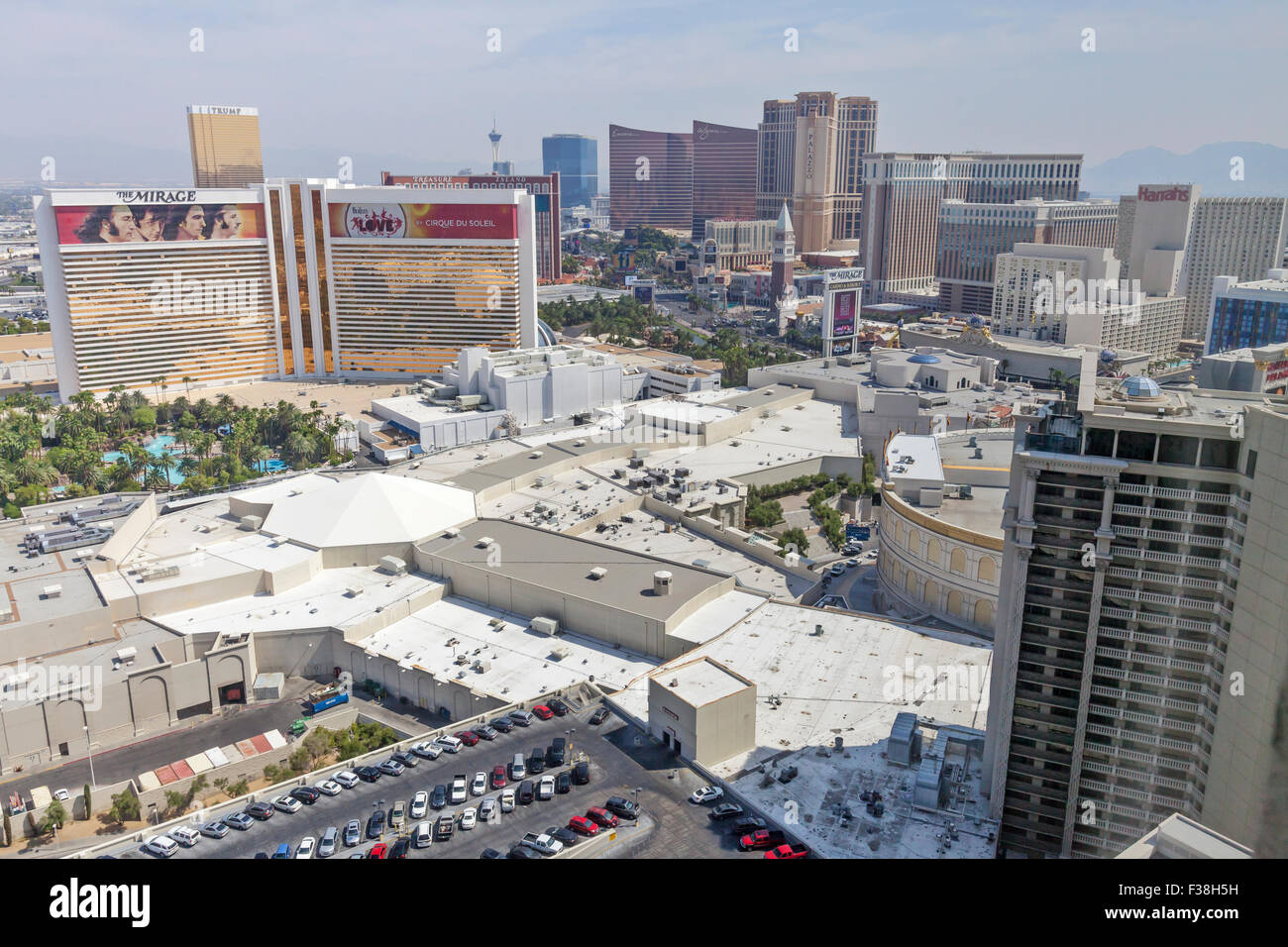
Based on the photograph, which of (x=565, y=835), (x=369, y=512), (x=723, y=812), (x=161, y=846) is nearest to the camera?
(x=565, y=835)

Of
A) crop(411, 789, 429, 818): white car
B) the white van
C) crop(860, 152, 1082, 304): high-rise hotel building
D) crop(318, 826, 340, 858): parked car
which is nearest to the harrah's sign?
crop(860, 152, 1082, 304): high-rise hotel building

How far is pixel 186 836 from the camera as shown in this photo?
27.7 meters

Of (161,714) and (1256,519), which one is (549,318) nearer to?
(161,714)

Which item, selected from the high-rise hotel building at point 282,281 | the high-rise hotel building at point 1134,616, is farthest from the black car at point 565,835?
the high-rise hotel building at point 282,281

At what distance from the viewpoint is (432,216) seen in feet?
330

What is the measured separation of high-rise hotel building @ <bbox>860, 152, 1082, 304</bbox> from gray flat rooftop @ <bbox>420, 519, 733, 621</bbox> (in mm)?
125770

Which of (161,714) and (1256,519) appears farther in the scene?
(161,714)

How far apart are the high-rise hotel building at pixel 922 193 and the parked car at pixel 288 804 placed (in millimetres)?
149073

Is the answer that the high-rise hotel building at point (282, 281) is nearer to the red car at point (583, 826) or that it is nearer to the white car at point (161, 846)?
the white car at point (161, 846)

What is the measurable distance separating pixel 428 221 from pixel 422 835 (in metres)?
84.0

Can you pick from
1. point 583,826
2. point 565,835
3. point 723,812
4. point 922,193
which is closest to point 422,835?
point 565,835

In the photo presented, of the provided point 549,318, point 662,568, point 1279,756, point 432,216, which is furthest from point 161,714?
point 549,318

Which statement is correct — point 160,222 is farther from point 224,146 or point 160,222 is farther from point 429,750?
point 429,750

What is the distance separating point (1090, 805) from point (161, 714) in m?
Result: 36.3
